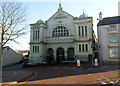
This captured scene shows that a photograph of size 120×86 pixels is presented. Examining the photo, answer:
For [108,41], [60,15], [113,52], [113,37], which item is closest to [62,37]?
[60,15]

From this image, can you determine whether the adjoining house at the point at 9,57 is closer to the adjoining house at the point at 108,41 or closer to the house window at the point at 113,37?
the adjoining house at the point at 108,41

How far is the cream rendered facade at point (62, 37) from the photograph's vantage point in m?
22.4

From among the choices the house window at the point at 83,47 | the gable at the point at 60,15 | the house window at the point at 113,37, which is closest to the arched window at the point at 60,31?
the gable at the point at 60,15

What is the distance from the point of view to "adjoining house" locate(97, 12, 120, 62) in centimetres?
2052

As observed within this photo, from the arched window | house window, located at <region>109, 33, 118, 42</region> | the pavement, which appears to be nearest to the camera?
the pavement

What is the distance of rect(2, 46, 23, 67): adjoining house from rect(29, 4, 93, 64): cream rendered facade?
5841mm

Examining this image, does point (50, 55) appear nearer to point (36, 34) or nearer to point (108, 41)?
point (36, 34)

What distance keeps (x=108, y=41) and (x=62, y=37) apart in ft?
34.4

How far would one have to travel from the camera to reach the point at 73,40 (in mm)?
23672

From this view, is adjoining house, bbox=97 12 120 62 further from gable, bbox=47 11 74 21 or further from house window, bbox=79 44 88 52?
gable, bbox=47 11 74 21

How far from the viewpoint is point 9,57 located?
26.2 m

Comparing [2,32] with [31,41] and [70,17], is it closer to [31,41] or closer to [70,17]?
[31,41]

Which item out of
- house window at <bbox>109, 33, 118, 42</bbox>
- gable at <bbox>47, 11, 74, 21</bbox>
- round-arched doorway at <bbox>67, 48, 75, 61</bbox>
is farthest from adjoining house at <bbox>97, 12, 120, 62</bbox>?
gable at <bbox>47, 11, 74, 21</bbox>

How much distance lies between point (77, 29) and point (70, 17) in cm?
397
